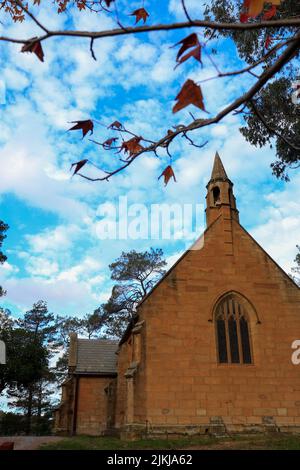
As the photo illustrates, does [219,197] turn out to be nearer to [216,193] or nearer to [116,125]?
[216,193]

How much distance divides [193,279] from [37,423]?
124 ft

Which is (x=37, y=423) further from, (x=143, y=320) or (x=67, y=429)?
(x=143, y=320)

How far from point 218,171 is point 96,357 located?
55.9ft

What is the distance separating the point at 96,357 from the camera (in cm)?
3119

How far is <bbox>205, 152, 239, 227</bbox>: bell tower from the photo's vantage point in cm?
2239

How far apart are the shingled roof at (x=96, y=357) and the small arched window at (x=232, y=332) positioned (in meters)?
12.0

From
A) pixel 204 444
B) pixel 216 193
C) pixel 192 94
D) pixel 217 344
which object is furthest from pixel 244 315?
pixel 192 94

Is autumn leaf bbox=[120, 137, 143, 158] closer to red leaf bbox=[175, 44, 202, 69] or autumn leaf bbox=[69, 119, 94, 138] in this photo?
autumn leaf bbox=[69, 119, 94, 138]

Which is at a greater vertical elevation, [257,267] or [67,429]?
[257,267]

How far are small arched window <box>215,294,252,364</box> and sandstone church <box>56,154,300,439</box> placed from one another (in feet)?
0.15

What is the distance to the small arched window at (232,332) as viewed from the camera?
19.0 metres

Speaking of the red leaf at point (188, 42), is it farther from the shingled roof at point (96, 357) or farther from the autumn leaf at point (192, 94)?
the shingled roof at point (96, 357)
